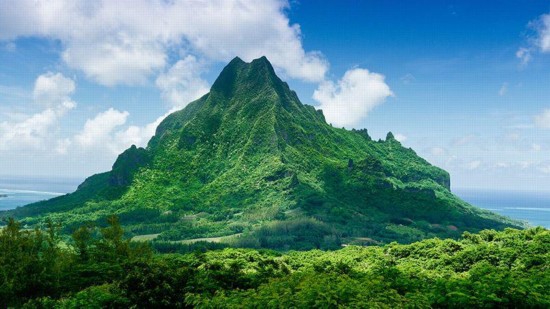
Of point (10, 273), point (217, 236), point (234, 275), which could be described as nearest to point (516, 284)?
point (234, 275)

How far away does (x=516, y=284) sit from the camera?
28.3 metres

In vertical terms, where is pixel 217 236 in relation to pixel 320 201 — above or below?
below

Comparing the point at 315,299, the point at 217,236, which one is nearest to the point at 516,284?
the point at 315,299

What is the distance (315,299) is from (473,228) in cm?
16607

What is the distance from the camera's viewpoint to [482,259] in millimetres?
42219

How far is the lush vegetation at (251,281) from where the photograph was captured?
26672mm

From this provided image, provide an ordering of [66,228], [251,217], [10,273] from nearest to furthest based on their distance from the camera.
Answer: [10,273] → [66,228] → [251,217]

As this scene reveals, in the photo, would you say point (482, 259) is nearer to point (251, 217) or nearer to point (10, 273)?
point (10, 273)

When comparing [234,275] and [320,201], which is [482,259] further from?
[320,201]

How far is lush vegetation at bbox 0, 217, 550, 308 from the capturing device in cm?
2667

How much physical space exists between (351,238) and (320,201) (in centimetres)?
3662

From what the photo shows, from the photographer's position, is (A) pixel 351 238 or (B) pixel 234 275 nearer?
(B) pixel 234 275

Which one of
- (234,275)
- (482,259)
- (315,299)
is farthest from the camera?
(482,259)

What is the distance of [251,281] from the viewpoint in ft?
119
